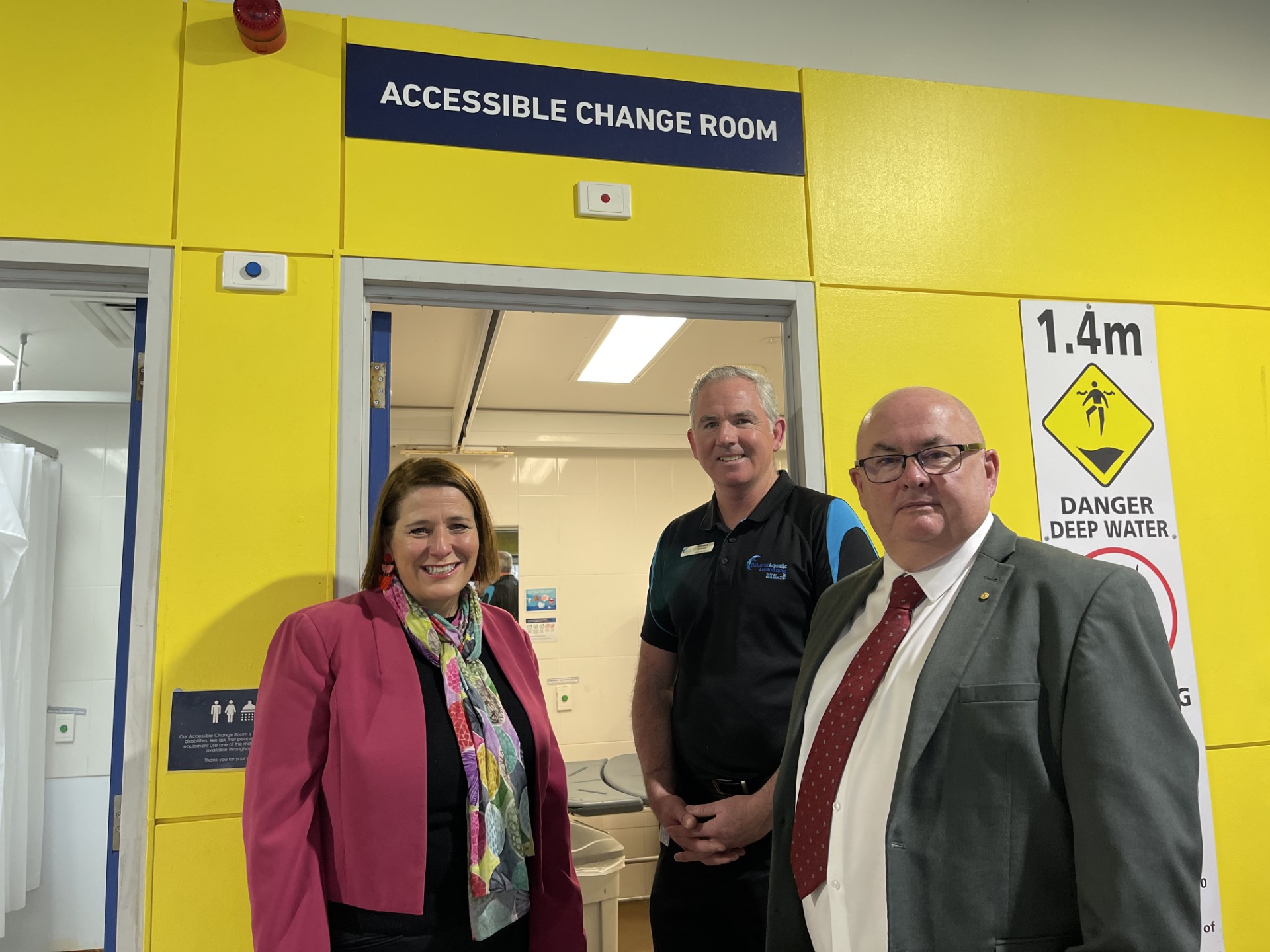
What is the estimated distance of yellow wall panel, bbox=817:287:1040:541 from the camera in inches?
97.0

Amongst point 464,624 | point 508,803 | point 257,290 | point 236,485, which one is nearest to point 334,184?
point 257,290

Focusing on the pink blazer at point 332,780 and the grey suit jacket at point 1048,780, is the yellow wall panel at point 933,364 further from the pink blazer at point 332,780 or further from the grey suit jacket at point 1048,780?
the pink blazer at point 332,780

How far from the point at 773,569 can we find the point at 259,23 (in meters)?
1.74

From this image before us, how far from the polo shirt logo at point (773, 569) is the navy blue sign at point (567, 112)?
116 centimetres

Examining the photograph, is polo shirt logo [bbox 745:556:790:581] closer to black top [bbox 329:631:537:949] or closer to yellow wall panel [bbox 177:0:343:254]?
black top [bbox 329:631:537:949]

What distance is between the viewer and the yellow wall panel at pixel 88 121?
205cm

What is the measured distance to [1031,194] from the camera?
272 centimetres

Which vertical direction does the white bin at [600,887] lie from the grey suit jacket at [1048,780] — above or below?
below

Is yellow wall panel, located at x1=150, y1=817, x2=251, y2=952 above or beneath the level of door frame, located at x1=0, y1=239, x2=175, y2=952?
beneath

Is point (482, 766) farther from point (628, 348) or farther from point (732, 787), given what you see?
point (628, 348)

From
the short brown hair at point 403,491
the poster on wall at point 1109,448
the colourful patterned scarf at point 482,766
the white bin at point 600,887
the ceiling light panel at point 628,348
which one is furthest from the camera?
the ceiling light panel at point 628,348

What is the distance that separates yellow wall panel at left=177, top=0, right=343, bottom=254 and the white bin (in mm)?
2382

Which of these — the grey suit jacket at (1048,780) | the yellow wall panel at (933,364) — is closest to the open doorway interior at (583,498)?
the yellow wall panel at (933,364)

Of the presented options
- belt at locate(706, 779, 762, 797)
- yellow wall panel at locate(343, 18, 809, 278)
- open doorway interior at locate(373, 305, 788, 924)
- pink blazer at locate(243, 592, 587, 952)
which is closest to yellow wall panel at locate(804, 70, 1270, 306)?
yellow wall panel at locate(343, 18, 809, 278)
